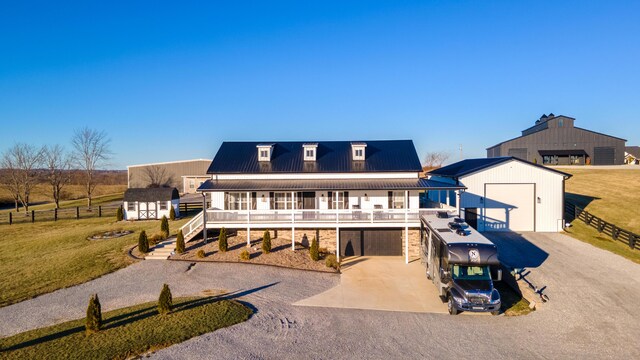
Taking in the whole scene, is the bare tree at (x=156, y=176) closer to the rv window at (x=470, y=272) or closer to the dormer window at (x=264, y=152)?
the dormer window at (x=264, y=152)

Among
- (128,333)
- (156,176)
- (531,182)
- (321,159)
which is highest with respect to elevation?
(321,159)

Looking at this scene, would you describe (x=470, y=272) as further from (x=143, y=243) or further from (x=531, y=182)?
(x=143, y=243)

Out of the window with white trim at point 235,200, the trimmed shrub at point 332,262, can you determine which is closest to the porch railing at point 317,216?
the window with white trim at point 235,200

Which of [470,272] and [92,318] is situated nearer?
[92,318]

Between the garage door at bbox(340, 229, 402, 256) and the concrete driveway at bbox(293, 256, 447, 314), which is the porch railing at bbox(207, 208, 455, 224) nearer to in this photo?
the garage door at bbox(340, 229, 402, 256)

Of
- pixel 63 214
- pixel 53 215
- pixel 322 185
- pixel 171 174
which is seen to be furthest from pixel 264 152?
pixel 171 174

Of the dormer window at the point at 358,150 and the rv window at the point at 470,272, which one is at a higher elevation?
the dormer window at the point at 358,150
